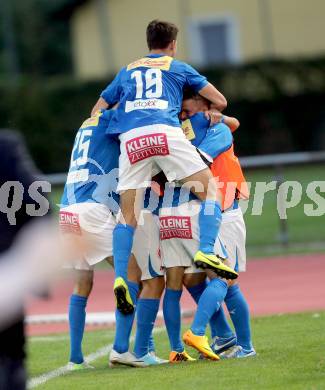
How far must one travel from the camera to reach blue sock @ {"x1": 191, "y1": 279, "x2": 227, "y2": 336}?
7614mm

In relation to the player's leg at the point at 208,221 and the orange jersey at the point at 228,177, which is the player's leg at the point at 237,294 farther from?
the player's leg at the point at 208,221

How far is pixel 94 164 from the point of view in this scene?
8234 mm

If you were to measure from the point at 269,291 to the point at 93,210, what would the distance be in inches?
207

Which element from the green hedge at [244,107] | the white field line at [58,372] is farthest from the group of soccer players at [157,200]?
the green hedge at [244,107]

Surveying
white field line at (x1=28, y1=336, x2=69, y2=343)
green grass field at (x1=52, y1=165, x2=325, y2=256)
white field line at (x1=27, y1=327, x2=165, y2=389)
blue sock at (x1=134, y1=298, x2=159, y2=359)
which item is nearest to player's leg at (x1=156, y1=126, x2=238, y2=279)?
blue sock at (x1=134, y1=298, x2=159, y2=359)

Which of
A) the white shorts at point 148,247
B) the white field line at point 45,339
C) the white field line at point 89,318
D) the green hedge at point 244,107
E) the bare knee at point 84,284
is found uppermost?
the white shorts at point 148,247

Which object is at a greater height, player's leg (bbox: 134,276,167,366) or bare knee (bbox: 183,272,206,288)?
bare knee (bbox: 183,272,206,288)

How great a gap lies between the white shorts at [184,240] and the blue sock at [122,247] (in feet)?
0.77

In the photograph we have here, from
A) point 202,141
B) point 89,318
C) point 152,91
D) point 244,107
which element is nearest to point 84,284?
point 202,141

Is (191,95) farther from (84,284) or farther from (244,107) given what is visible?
(244,107)

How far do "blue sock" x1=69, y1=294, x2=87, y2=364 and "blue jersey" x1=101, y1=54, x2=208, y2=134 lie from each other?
4.02 ft

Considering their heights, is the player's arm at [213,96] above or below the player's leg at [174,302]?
above

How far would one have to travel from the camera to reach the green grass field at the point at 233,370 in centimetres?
680

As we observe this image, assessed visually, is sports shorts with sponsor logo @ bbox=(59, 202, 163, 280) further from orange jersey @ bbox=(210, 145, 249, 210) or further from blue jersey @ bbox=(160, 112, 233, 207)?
orange jersey @ bbox=(210, 145, 249, 210)
